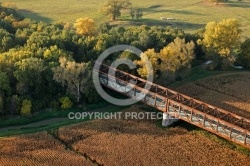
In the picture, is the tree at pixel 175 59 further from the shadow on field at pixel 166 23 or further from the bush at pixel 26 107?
the shadow on field at pixel 166 23

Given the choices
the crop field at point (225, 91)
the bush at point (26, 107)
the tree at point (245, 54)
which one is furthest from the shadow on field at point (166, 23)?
the bush at point (26, 107)

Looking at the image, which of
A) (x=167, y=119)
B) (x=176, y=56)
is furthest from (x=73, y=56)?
(x=167, y=119)

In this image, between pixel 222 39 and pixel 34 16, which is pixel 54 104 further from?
pixel 34 16

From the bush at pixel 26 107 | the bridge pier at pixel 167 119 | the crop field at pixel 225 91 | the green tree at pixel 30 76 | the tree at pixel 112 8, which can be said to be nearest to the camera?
the bridge pier at pixel 167 119

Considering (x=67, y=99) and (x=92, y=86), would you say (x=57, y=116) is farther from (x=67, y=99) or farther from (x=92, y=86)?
(x=92, y=86)

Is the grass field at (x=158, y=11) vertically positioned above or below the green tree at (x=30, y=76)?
above

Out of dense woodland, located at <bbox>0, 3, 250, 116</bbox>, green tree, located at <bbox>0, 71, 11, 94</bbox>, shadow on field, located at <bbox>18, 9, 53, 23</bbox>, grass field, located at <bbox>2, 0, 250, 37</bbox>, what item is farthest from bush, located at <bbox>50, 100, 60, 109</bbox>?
shadow on field, located at <bbox>18, 9, 53, 23</bbox>
